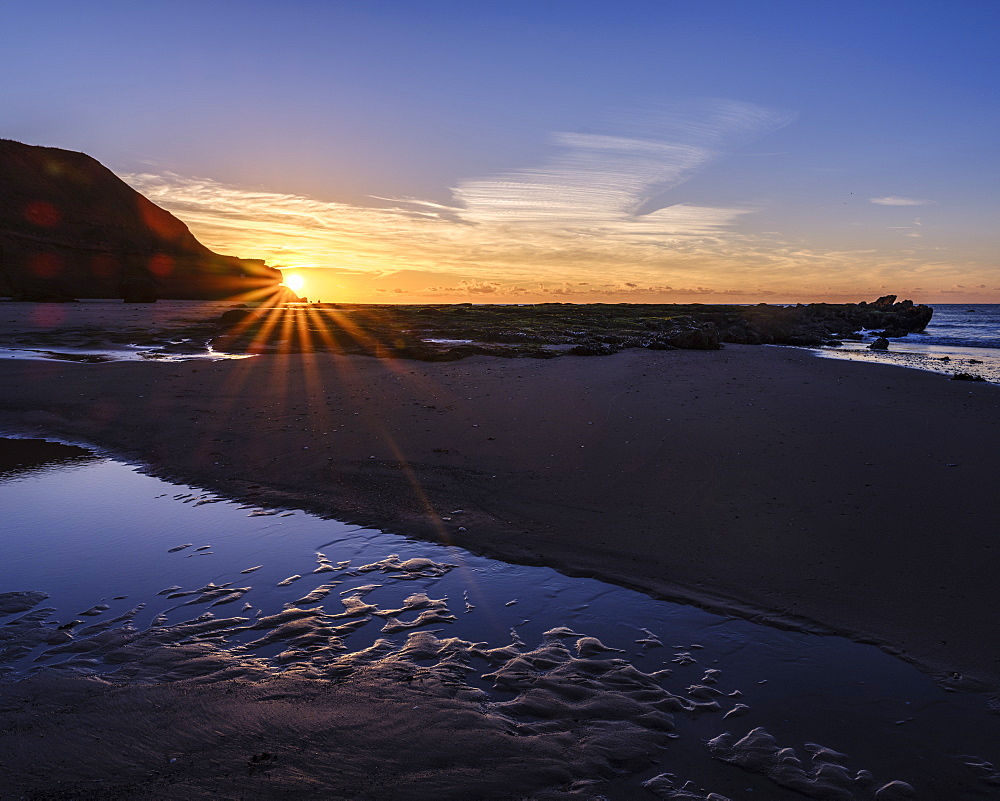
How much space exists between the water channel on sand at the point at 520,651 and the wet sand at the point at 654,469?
1.99 ft

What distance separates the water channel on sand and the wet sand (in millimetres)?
608

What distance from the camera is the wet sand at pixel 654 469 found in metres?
5.49

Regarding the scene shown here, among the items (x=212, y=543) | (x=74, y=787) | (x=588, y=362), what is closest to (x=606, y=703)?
(x=74, y=787)

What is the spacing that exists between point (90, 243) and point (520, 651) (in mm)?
107317

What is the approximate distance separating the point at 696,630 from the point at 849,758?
1.51 metres

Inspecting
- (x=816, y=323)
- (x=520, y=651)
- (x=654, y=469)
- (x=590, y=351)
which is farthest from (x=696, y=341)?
(x=520, y=651)

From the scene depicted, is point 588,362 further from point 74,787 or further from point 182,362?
point 74,787

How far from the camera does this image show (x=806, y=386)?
15.9 m

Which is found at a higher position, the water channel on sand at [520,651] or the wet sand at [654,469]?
the wet sand at [654,469]

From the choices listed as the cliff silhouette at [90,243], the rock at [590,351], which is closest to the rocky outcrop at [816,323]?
the rock at [590,351]

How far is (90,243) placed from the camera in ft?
284

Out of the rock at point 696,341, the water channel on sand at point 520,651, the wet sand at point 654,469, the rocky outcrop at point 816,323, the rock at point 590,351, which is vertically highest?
the rocky outcrop at point 816,323

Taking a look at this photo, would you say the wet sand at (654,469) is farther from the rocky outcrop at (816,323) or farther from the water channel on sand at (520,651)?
the rocky outcrop at (816,323)

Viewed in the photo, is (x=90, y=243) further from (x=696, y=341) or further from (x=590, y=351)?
(x=696, y=341)
